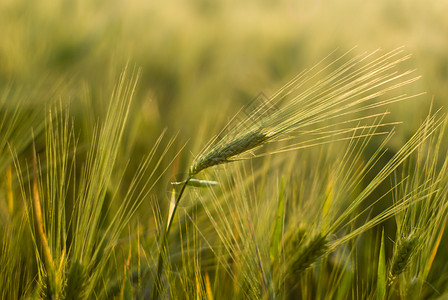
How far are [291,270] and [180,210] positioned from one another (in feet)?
0.60

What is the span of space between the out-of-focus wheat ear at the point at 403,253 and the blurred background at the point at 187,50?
0.29m

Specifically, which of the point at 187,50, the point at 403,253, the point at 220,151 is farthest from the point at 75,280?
the point at 187,50

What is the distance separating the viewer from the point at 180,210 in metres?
0.65

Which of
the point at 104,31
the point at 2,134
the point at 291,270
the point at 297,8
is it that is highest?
the point at 297,8

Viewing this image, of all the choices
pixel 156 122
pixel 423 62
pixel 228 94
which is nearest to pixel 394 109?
pixel 423 62

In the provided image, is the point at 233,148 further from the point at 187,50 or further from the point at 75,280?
the point at 187,50

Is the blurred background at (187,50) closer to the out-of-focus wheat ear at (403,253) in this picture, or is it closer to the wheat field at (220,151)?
the wheat field at (220,151)

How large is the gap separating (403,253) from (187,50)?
0.63 meters

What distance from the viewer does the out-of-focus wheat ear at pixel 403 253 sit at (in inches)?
19.7

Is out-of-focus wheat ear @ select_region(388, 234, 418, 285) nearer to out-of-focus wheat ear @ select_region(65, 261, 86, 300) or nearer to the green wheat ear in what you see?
the green wheat ear

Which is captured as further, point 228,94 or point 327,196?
point 228,94

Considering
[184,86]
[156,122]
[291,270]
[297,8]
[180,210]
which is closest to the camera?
[291,270]

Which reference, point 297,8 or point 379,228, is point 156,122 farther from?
point 297,8

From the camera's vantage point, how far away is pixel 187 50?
973 millimetres
